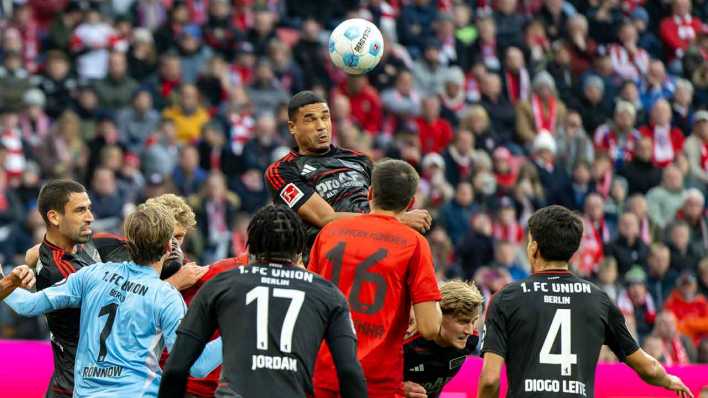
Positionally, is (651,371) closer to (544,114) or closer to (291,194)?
(291,194)

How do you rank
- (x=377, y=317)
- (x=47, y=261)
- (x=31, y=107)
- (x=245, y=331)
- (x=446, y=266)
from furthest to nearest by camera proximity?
(x=31, y=107) → (x=446, y=266) → (x=47, y=261) → (x=377, y=317) → (x=245, y=331)

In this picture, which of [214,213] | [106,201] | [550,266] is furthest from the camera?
[214,213]

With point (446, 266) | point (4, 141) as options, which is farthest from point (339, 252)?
point (4, 141)

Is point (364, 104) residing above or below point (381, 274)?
above

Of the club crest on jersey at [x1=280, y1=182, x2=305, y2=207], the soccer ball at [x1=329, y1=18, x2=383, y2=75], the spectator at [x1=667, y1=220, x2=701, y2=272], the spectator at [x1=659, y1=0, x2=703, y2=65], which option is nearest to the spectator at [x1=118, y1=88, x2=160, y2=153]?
the spectator at [x1=667, y1=220, x2=701, y2=272]

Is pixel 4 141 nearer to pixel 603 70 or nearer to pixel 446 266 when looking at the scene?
pixel 446 266

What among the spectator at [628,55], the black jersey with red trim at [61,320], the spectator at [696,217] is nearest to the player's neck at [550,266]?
the black jersey with red trim at [61,320]

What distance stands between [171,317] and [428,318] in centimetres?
134

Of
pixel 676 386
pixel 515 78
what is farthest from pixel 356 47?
pixel 515 78

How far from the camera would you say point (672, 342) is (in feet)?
48.7

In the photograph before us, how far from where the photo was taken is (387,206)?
7688 millimetres

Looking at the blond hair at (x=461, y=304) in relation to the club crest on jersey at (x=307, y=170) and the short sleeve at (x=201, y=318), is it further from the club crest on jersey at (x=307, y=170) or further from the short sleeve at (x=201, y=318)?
the short sleeve at (x=201, y=318)

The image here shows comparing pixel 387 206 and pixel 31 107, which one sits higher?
pixel 31 107

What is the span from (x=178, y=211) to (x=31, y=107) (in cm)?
855
